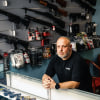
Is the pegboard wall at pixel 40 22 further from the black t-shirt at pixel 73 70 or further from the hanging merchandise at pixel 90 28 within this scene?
the black t-shirt at pixel 73 70

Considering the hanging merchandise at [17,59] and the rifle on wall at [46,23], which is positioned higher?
the rifle on wall at [46,23]

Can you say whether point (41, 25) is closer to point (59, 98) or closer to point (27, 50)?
point (27, 50)

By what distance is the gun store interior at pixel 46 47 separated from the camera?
1966 millimetres

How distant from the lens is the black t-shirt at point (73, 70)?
7.22ft

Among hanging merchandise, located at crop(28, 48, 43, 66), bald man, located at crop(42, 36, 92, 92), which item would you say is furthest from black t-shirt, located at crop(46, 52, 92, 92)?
hanging merchandise, located at crop(28, 48, 43, 66)

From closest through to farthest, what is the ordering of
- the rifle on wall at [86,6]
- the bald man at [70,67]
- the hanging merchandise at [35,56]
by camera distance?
the bald man at [70,67], the hanging merchandise at [35,56], the rifle on wall at [86,6]

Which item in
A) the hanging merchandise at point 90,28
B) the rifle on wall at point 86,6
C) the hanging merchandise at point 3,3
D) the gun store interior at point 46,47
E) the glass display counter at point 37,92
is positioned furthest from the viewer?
the hanging merchandise at point 90,28

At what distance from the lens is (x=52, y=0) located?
3.91 m

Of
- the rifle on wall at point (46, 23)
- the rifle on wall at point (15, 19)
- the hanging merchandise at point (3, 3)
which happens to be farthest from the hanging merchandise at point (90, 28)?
the hanging merchandise at point (3, 3)

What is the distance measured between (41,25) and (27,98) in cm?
227

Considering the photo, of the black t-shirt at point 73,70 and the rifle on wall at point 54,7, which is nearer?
the black t-shirt at point 73,70

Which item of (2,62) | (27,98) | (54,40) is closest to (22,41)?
(2,62)

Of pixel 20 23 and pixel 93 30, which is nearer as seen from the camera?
pixel 20 23

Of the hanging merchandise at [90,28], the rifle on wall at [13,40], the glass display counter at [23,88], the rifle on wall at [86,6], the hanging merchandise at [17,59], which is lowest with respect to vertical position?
the glass display counter at [23,88]
